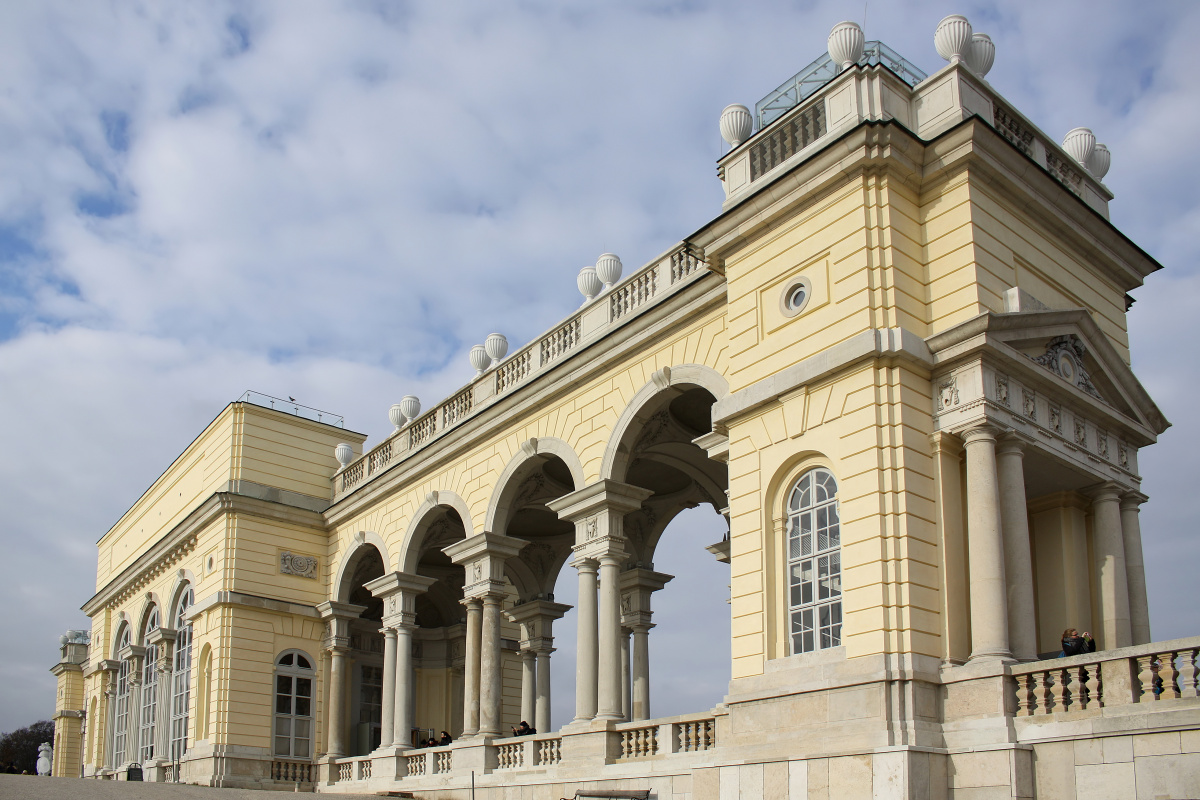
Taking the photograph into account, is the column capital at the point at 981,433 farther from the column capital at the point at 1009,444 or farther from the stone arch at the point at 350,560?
the stone arch at the point at 350,560

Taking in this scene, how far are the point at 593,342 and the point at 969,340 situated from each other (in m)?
8.13

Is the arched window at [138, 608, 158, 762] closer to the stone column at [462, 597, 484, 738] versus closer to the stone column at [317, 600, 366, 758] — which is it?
the stone column at [317, 600, 366, 758]

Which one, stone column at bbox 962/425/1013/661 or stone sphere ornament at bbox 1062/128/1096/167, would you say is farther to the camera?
stone sphere ornament at bbox 1062/128/1096/167

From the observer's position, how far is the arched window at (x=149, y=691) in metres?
33.6

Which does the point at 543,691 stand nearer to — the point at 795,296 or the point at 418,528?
the point at 418,528

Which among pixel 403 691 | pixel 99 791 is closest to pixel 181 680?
pixel 403 691

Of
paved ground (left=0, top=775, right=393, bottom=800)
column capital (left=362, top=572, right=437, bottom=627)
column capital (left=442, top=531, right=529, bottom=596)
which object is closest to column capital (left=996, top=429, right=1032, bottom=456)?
column capital (left=442, top=531, right=529, bottom=596)

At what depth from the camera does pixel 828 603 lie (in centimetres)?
1487

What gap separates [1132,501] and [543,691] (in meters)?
16.4

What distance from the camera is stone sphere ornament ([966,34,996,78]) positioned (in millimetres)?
17062

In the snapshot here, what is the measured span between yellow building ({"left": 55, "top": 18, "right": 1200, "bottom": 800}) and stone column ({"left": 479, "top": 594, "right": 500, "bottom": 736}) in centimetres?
7

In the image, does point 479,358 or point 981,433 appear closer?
point 981,433

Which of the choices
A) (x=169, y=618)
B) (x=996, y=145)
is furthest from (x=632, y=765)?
(x=169, y=618)

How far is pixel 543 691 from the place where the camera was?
96.5ft
